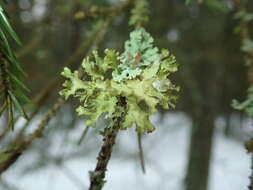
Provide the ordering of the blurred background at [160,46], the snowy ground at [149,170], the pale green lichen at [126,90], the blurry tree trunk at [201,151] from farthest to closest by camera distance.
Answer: the snowy ground at [149,170] < the blurry tree trunk at [201,151] < the blurred background at [160,46] < the pale green lichen at [126,90]

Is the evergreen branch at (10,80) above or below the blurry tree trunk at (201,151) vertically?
below

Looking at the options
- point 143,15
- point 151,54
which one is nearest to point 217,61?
point 143,15

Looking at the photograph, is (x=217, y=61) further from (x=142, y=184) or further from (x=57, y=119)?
(x=142, y=184)

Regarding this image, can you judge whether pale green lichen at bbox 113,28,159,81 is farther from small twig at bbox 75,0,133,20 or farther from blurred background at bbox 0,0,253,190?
blurred background at bbox 0,0,253,190

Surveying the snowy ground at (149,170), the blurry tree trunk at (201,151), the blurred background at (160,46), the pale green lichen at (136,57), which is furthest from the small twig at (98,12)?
the snowy ground at (149,170)

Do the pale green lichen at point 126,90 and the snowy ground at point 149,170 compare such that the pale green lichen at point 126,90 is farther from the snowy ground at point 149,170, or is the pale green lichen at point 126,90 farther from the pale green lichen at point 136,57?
the snowy ground at point 149,170

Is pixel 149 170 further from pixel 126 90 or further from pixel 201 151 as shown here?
pixel 126 90
